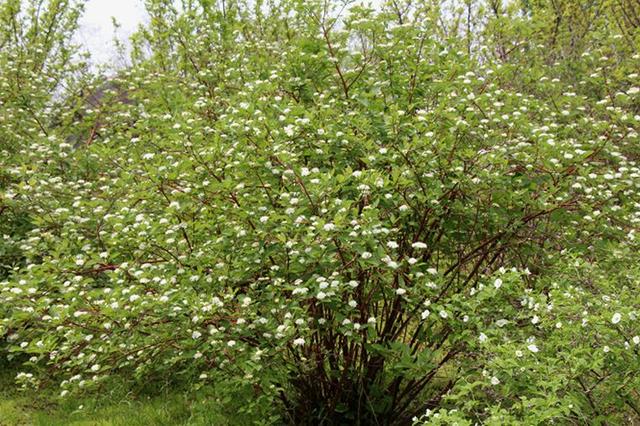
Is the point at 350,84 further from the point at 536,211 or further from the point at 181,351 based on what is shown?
the point at 181,351

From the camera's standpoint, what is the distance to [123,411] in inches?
210

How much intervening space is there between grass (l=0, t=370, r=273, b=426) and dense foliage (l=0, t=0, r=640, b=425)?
57 centimetres

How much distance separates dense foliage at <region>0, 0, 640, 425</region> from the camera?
3365 millimetres

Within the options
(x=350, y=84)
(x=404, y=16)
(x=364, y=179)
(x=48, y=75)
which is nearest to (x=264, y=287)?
(x=364, y=179)

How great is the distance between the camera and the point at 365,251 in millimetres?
3373

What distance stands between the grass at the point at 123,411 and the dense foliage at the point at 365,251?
1.88ft

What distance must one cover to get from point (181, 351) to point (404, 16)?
5290 millimetres

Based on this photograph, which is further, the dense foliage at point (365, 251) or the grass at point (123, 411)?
the grass at point (123, 411)

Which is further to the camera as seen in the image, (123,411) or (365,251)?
(123,411)

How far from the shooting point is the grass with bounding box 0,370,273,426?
4.97 meters

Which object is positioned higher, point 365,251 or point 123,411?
point 365,251

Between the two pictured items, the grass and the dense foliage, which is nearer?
the dense foliage

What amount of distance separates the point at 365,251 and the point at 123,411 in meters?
3.16

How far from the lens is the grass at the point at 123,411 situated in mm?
4969
